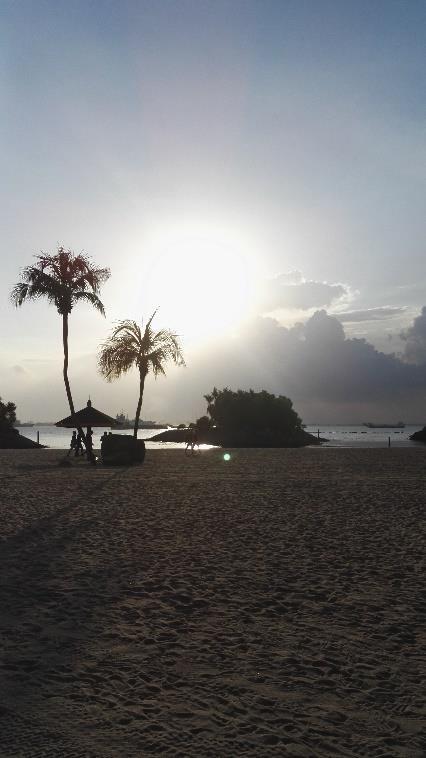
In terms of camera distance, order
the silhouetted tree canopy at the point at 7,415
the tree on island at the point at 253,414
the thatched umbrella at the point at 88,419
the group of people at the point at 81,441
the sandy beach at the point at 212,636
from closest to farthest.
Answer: the sandy beach at the point at 212,636 < the group of people at the point at 81,441 < the thatched umbrella at the point at 88,419 < the silhouetted tree canopy at the point at 7,415 < the tree on island at the point at 253,414

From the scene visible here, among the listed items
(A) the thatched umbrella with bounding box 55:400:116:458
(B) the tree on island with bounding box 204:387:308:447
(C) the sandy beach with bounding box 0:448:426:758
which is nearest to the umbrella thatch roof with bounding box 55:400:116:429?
(A) the thatched umbrella with bounding box 55:400:116:458

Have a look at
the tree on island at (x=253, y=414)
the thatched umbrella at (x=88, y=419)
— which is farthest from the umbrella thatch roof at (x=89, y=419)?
the tree on island at (x=253, y=414)

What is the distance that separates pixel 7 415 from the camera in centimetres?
6159

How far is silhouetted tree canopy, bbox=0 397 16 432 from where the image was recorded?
197 ft

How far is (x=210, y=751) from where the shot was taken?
3693 millimetres

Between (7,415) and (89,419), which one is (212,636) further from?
(7,415)

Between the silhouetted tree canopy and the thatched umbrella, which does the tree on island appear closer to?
the silhouetted tree canopy

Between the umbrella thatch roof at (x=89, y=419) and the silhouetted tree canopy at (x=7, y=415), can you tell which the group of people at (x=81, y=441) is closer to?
the umbrella thatch roof at (x=89, y=419)

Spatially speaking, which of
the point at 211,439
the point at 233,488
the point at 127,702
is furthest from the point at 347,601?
the point at 211,439

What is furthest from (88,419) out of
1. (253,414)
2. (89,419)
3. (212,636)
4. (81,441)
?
(253,414)

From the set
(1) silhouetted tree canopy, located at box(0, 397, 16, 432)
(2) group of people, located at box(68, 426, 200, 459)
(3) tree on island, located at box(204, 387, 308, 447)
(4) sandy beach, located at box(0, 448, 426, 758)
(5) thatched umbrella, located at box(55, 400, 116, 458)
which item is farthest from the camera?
(3) tree on island, located at box(204, 387, 308, 447)

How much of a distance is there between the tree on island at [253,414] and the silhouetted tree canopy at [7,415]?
41189mm

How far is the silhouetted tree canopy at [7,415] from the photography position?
60138 mm

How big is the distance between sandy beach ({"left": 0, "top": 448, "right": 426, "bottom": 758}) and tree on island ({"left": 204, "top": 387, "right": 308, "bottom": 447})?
8726 centimetres
